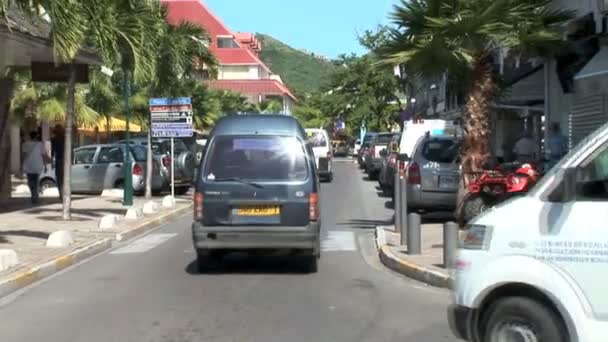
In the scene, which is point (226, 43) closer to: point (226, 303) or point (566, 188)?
point (226, 303)

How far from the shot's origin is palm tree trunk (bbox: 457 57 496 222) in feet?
50.5

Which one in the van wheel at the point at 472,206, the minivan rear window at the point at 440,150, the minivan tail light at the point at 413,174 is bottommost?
the van wheel at the point at 472,206

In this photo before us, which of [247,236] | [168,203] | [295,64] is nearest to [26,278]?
[247,236]

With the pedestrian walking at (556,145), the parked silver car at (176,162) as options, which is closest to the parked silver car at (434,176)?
the pedestrian walking at (556,145)

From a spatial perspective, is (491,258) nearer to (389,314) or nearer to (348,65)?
(389,314)

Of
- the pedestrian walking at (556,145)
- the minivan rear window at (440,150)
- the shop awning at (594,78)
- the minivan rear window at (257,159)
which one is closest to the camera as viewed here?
the minivan rear window at (257,159)

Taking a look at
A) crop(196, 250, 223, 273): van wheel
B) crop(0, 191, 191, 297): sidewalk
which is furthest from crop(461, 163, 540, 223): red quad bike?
crop(0, 191, 191, 297): sidewalk

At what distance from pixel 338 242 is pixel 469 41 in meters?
4.12

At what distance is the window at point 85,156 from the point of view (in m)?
28.3

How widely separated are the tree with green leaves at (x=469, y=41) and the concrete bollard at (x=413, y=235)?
296 cm

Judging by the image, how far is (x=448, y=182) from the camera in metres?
18.3

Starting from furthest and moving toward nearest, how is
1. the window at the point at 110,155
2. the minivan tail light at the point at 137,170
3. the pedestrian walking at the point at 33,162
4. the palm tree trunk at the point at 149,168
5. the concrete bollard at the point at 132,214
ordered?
the window at the point at 110,155
the minivan tail light at the point at 137,170
the palm tree trunk at the point at 149,168
the pedestrian walking at the point at 33,162
the concrete bollard at the point at 132,214

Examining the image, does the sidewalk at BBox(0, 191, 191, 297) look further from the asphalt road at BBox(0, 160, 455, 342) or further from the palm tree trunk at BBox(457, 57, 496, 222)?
the palm tree trunk at BBox(457, 57, 496, 222)

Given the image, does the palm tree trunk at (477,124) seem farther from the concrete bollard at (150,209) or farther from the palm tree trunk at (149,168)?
the palm tree trunk at (149,168)
